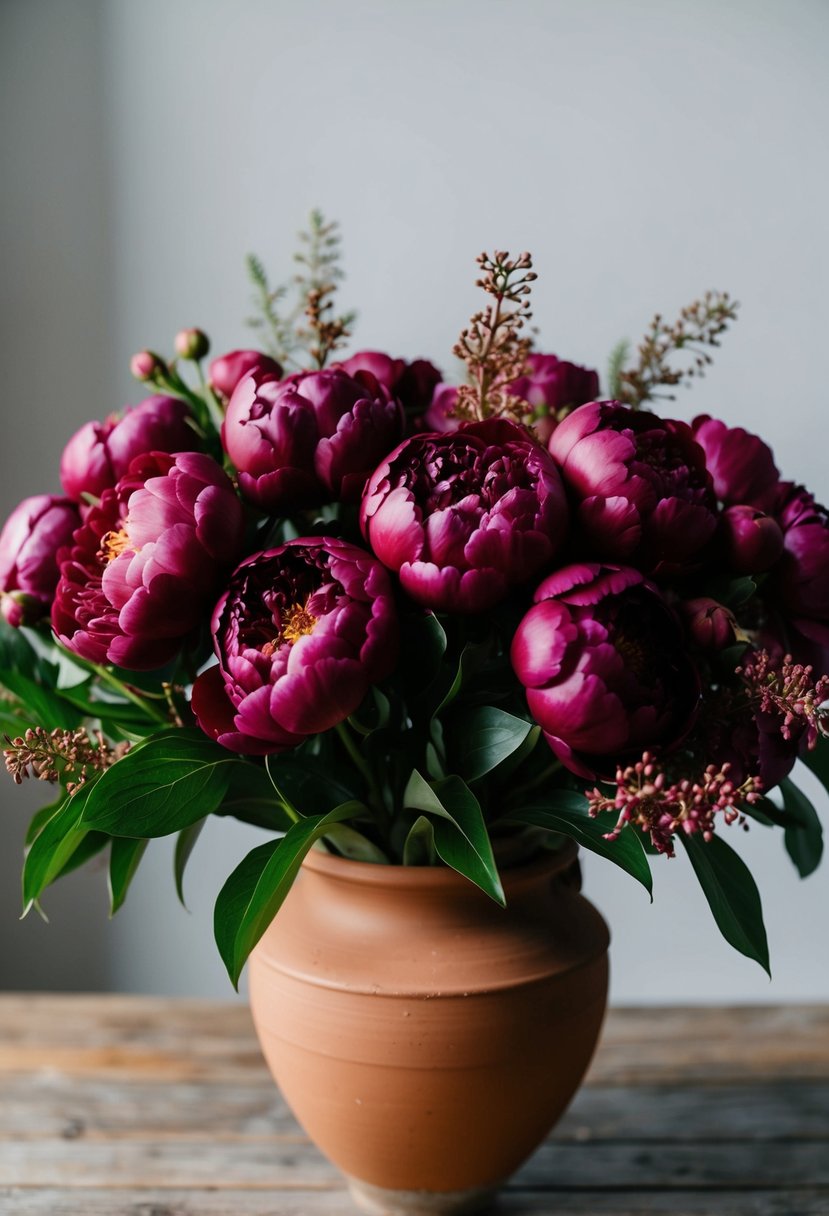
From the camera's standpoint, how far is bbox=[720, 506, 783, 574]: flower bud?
50 cm

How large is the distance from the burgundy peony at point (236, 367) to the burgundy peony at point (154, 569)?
8 centimetres

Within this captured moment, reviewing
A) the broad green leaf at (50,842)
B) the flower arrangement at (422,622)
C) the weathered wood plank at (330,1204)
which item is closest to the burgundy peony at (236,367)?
the flower arrangement at (422,622)

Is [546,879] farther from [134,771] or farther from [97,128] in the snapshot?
[97,128]

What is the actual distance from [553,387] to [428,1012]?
0.32 m

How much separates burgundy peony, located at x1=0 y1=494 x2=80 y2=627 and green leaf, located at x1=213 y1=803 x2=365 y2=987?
17cm

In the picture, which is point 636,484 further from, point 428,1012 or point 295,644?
point 428,1012

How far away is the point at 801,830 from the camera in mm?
611

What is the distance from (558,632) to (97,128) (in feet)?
3.18

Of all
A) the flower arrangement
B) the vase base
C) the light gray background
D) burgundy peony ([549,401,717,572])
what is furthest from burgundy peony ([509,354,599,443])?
the light gray background

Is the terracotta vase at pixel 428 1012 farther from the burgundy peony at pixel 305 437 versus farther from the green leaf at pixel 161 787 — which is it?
the burgundy peony at pixel 305 437

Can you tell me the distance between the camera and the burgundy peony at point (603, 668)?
0.43 m

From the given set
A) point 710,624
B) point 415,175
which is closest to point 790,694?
point 710,624

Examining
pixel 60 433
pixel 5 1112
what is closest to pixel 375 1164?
pixel 5 1112

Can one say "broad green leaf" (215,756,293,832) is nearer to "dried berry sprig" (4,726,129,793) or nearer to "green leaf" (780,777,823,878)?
"dried berry sprig" (4,726,129,793)
